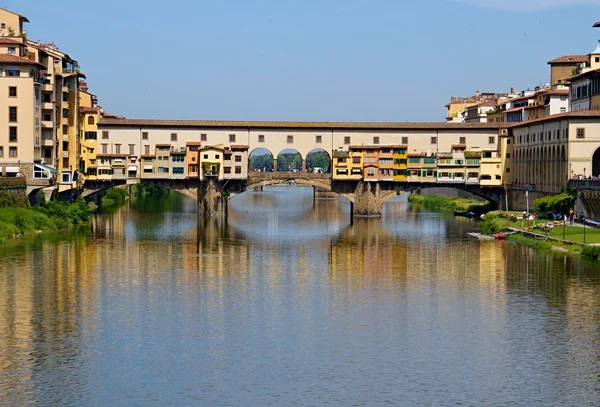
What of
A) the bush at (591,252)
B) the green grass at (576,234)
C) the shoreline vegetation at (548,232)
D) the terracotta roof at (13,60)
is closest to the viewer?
the bush at (591,252)

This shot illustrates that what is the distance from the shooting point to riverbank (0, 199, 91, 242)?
64.0 m

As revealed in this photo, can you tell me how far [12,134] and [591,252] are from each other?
3788 cm

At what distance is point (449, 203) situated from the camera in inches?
4220

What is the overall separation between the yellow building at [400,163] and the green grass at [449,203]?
259 inches

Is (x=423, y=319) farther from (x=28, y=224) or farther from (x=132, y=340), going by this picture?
(x=28, y=224)

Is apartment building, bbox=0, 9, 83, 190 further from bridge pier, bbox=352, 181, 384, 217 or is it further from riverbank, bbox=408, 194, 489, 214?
riverbank, bbox=408, 194, 489, 214

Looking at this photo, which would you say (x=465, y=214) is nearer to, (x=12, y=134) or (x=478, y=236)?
(x=478, y=236)

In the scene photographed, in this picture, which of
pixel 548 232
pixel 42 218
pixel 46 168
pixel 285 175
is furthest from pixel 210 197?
pixel 548 232

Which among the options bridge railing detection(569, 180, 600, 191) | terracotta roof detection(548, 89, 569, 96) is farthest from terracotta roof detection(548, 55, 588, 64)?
bridge railing detection(569, 180, 600, 191)

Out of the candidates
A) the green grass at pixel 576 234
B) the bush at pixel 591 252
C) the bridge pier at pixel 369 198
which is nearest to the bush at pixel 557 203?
the green grass at pixel 576 234

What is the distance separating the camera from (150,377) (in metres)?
30.7

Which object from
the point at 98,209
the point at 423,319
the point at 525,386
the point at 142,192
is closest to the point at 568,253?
the point at 423,319

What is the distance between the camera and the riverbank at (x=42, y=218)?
2518 inches

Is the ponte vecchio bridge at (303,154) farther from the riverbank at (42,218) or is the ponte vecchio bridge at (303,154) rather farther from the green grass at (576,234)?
the green grass at (576,234)
